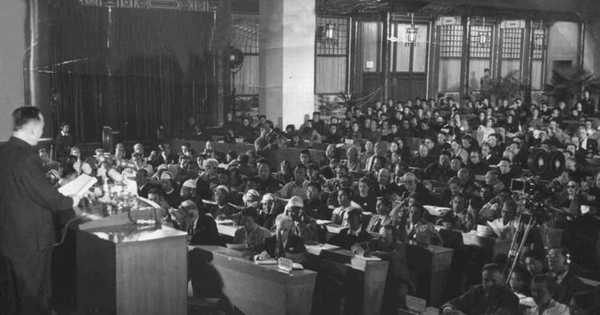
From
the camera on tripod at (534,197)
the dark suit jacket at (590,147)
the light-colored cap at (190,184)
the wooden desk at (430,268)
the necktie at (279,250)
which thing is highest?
the camera on tripod at (534,197)

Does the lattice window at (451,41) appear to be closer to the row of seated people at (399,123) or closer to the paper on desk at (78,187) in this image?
the row of seated people at (399,123)

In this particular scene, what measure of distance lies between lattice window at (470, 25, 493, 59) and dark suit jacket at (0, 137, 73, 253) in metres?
23.2

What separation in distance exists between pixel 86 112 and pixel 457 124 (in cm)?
909

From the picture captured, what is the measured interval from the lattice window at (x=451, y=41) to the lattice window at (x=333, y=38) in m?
3.90

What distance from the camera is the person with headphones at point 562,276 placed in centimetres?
652

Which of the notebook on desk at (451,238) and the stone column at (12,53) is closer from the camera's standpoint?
the notebook on desk at (451,238)

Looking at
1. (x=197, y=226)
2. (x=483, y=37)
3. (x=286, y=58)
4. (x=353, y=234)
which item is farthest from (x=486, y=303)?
(x=483, y=37)

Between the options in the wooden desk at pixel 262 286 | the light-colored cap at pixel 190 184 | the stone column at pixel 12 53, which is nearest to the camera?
the wooden desk at pixel 262 286

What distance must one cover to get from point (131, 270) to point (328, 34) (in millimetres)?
18269

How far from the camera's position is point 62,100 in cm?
1839

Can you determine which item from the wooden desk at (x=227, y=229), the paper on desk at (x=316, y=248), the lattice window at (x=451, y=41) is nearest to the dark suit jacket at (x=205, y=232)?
the wooden desk at (x=227, y=229)

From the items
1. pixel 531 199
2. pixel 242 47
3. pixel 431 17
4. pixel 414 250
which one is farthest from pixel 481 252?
pixel 431 17

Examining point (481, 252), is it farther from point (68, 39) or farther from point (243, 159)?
point (68, 39)

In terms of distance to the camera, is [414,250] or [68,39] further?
[68,39]
